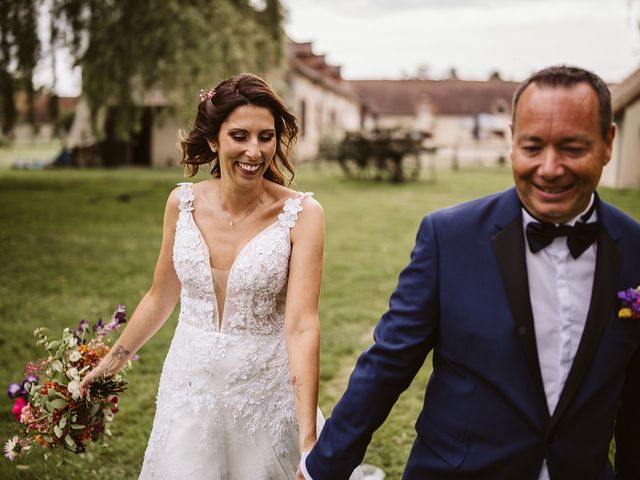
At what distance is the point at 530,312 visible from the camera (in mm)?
1764

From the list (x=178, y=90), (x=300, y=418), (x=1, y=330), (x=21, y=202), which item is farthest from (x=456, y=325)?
(x=21, y=202)

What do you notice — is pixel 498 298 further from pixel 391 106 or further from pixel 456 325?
pixel 391 106

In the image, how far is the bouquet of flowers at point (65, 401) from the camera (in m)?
2.80

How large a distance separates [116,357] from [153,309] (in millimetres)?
260

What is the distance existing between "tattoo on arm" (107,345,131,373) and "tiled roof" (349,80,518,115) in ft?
193

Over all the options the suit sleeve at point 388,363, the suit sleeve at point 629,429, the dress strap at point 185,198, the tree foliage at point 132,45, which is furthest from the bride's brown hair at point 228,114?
the tree foliage at point 132,45

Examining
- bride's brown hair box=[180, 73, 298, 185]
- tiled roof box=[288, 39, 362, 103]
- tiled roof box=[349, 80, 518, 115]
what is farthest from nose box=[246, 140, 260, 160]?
tiled roof box=[349, 80, 518, 115]

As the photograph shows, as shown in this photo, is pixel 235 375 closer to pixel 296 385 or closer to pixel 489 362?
pixel 296 385

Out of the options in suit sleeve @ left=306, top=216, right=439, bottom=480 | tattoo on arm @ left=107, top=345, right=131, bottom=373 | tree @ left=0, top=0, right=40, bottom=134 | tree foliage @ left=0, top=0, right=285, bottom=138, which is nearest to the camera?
suit sleeve @ left=306, top=216, right=439, bottom=480

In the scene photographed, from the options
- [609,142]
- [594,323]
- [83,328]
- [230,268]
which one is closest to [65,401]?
[83,328]

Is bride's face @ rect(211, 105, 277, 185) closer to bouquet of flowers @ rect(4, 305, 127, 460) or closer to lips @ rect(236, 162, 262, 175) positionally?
lips @ rect(236, 162, 262, 175)

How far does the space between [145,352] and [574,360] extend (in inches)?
196

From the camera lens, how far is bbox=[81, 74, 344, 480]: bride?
8.95 ft

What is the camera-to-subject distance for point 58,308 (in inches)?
294
